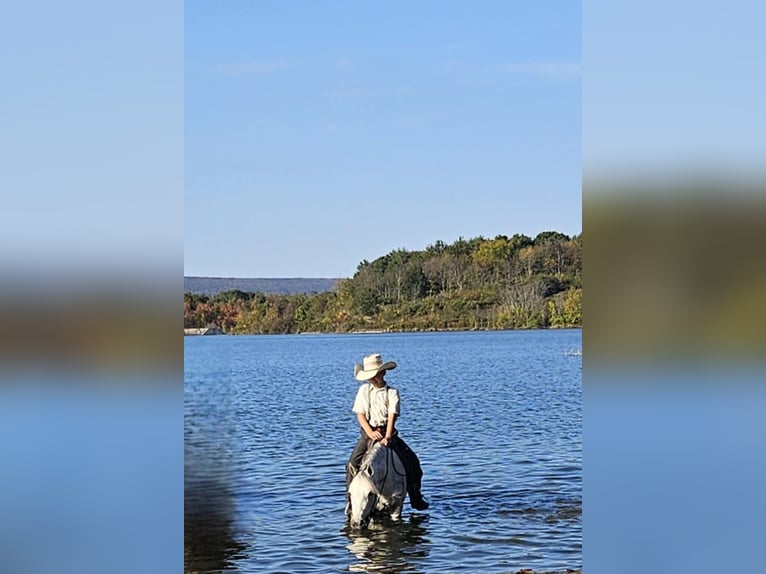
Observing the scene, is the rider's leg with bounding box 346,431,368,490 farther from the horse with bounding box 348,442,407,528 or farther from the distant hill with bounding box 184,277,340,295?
the distant hill with bounding box 184,277,340,295

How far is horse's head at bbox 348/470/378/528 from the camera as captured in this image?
6.24 meters

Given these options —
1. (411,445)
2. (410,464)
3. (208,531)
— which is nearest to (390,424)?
(410,464)

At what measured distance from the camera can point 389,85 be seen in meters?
26.7

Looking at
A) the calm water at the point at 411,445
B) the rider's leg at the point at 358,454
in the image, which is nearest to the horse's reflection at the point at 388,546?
the calm water at the point at 411,445

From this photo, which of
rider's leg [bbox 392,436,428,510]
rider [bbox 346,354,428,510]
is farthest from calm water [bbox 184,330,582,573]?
rider [bbox 346,354,428,510]

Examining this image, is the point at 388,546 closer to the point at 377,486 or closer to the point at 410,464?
the point at 377,486

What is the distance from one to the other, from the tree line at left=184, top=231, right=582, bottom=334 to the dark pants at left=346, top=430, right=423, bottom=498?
15409mm

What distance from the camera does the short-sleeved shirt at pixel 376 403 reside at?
570cm

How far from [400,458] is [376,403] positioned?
49 centimetres

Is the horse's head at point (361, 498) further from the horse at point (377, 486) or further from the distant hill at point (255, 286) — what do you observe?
the distant hill at point (255, 286)

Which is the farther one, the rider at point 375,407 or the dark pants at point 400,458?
the dark pants at point 400,458

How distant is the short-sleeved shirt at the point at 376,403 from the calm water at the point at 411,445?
2.88 feet
